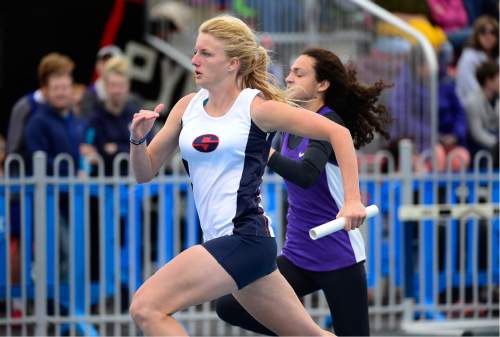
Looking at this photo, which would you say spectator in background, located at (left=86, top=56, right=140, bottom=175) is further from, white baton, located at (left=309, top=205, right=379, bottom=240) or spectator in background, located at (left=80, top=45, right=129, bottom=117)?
white baton, located at (left=309, top=205, right=379, bottom=240)

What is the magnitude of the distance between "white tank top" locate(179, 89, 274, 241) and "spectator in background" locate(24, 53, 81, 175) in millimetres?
4105

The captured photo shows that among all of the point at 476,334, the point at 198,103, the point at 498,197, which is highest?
the point at 198,103

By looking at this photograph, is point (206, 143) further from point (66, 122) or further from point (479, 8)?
point (479, 8)

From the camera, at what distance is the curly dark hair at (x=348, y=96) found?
668 cm

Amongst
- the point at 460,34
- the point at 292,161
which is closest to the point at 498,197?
the point at 460,34

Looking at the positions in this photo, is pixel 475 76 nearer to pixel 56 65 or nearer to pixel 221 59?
pixel 56 65

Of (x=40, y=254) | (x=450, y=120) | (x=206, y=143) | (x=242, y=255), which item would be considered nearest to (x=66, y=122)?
(x=40, y=254)

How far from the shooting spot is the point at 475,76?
11.5 metres

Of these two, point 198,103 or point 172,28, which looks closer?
point 198,103

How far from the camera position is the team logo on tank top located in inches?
216

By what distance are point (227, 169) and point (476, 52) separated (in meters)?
6.69

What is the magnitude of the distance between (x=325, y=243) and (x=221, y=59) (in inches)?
48.3

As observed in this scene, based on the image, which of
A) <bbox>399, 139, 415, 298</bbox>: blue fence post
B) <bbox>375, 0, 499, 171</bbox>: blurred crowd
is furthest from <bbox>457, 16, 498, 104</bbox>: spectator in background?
<bbox>399, 139, 415, 298</bbox>: blue fence post

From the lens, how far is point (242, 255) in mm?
5445
